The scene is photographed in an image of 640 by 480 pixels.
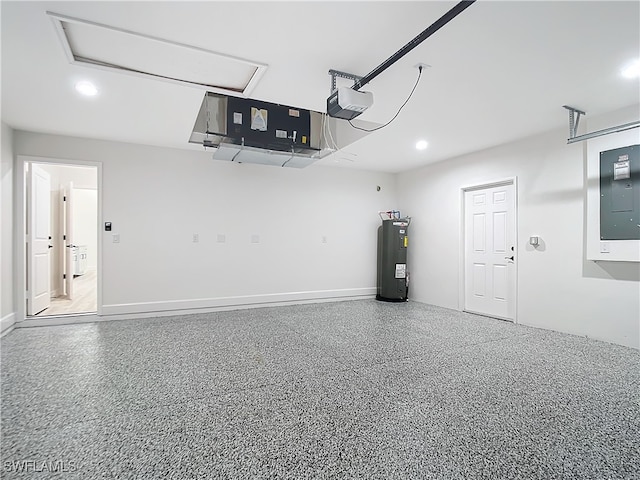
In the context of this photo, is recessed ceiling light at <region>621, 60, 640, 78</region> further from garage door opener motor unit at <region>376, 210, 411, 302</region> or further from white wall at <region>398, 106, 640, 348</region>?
garage door opener motor unit at <region>376, 210, 411, 302</region>

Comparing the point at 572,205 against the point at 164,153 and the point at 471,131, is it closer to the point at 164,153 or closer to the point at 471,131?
the point at 471,131

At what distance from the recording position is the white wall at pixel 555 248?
3541mm

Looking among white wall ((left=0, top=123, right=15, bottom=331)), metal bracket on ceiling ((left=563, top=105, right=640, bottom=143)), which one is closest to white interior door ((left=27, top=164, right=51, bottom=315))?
white wall ((left=0, top=123, right=15, bottom=331))

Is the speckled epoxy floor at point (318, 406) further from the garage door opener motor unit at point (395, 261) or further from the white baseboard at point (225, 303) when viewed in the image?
the garage door opener motor unit at point (395, 261)

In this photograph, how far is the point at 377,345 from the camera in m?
3.51

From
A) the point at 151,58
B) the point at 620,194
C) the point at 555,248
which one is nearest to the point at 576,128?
the point at 620,194

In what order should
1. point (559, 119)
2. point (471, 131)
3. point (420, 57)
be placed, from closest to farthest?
1. point (420, 57)
2. point (559, 119)
3. point (471, 131)

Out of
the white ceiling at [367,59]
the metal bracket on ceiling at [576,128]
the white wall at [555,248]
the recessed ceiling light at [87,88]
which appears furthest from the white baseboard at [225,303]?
the metal bracket on ceiling at [576,128]

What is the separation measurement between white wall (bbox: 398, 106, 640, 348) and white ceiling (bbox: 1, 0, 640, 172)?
44 cm

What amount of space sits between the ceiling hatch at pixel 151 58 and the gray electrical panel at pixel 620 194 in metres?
3.65

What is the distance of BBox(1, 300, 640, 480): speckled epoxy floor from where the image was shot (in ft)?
5.36

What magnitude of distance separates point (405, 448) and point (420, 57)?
2.58 meters

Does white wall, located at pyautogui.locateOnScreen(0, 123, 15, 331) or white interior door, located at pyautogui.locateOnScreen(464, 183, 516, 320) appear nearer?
white wall, located at pyautogui.locateOnScreen(0, 123, 15, 331)

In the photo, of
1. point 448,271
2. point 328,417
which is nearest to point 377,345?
point 328,417
